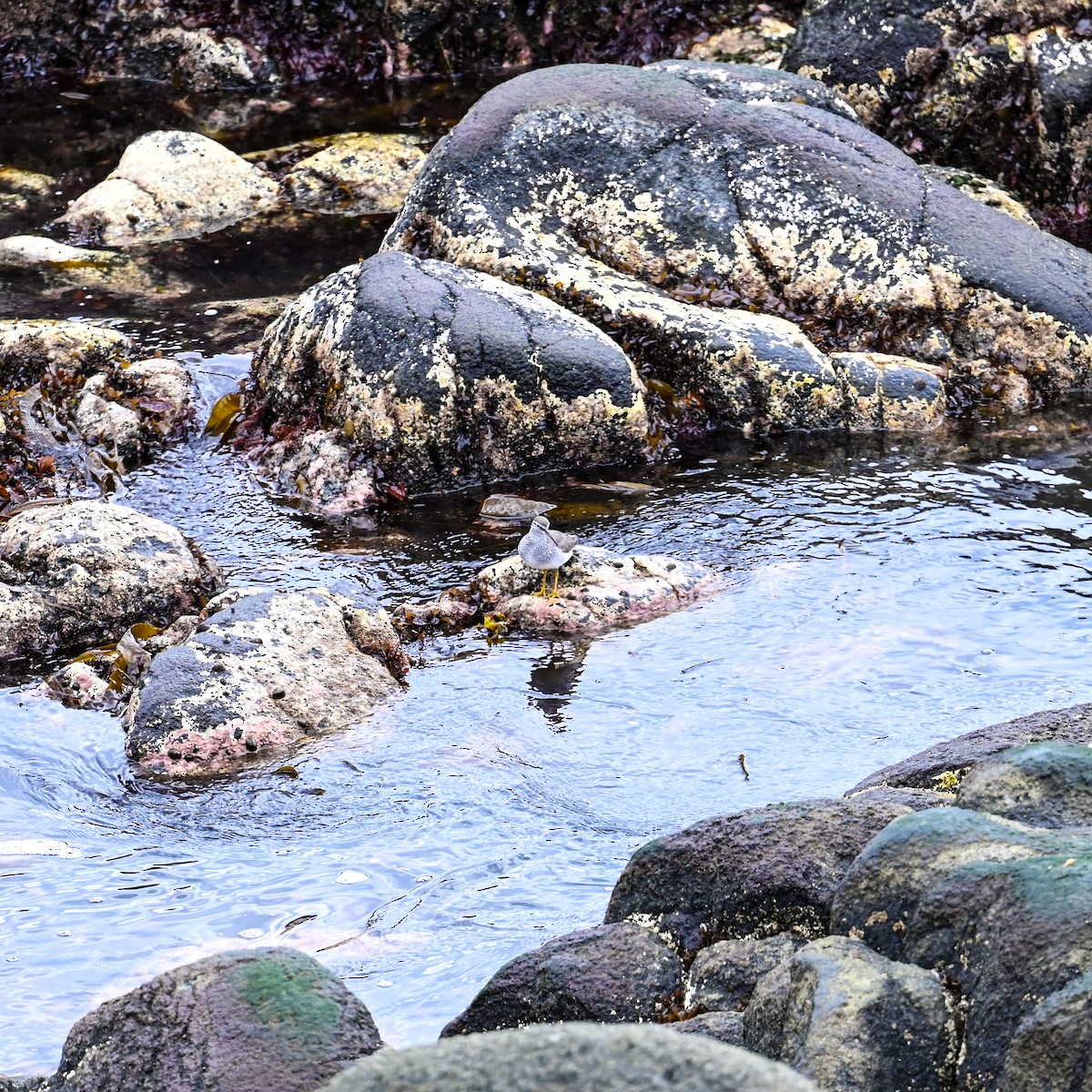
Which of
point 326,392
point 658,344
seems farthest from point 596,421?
point 326,392

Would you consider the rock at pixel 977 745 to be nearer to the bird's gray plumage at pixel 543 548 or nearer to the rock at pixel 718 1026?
the rock at pixel 718 1026

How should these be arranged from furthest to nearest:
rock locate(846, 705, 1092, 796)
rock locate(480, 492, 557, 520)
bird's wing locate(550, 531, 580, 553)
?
rock locate(480, 492, 557, 520) → bird's wing locate(550, 531, 580, 553) → rock locate(846, 705, 1092, 796)

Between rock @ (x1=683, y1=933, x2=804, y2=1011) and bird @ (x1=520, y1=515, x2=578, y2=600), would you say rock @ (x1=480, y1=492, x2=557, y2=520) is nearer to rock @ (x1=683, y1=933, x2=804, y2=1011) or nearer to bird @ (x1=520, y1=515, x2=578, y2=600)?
bird @ (x1=520, y1=515, x2=578, y2=600)

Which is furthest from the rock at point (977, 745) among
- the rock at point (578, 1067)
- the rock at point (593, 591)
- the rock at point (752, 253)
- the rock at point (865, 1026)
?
the rock at point (752, 253)

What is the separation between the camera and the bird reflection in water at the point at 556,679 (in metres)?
7.84

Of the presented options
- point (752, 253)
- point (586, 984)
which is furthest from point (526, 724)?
point (752, 253)

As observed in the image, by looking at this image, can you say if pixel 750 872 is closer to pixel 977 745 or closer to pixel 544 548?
pixel 977 745

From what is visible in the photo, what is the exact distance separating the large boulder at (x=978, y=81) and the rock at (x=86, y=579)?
10137 mm

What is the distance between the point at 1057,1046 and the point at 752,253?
385 inches

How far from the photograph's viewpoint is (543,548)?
8570 millimetres

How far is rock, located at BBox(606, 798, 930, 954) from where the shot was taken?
184 inches

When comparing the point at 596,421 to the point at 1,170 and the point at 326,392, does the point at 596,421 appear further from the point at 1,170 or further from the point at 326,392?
the point at 1,170

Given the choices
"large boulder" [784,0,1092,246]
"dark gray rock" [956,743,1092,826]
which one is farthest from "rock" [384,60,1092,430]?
"dark gray rock" [956,743,1092,826]

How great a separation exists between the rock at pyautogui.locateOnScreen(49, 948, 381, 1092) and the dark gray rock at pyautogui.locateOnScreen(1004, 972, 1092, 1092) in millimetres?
1894
